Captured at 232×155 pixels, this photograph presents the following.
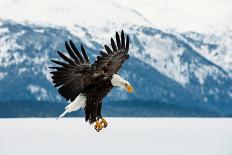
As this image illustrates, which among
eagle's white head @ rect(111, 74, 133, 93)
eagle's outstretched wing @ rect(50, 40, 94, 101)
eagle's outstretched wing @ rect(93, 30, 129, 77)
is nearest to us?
eagle's white head @ rect(111, 74, 133, 93)

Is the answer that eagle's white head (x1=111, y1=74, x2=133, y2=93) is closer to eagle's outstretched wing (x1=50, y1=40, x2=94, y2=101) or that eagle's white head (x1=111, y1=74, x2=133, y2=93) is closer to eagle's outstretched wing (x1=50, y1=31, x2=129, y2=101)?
eagle's outstretched wing (x1=50, y1=31, x2=129, y2=101)

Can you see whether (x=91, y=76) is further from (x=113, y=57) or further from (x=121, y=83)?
(x=121, y=83)

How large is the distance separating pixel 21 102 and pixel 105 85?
584 ft

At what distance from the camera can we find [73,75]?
12.4m

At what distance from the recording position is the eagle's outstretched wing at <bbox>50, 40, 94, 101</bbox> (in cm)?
1224

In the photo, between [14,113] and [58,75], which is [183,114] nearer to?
[14,113]

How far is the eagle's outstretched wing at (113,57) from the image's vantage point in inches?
475

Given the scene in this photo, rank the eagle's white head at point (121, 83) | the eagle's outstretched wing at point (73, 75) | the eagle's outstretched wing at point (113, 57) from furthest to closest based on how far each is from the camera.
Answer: the eagle's outstretched wing at point (73, 75)
the eagle's outstretched wing at point (113, 57)
the eagle's white head at point (121, 83)
